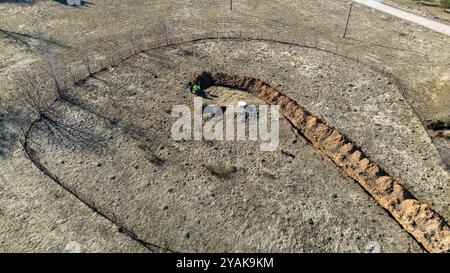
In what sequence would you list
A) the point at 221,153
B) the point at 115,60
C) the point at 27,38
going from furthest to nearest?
the point at 27,38 < the point at 115,60 < the point at 221,153

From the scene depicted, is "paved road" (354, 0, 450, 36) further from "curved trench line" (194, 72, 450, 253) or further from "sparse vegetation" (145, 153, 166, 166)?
"sparse vegetation" (145, 153, 166, 166)

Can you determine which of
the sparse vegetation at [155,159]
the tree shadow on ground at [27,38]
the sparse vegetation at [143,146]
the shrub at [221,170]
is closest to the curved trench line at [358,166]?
the shrub at [221,170]

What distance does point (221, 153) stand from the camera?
74.8 ft

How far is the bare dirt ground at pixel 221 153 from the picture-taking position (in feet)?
61.3

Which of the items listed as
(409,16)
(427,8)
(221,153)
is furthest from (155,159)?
(427,8)

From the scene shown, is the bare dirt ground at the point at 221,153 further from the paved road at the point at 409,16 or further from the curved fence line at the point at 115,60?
the paved road at the point at 409,16

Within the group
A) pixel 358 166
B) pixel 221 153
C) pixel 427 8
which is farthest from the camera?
pixel 427 8

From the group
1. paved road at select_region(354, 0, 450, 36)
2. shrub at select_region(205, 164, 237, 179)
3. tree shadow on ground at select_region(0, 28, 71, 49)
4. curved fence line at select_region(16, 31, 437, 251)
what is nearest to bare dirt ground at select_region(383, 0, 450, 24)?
paved road at select_region(354, 0, 450, 36)

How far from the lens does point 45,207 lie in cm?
1948

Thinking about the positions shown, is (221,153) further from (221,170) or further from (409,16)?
(409,16)

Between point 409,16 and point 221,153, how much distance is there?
29016mm

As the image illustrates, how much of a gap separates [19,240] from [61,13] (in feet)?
88.6

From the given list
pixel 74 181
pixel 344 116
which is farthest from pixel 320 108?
pixel 74 181

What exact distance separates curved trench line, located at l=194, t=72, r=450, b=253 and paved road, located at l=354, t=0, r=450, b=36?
20699mm
